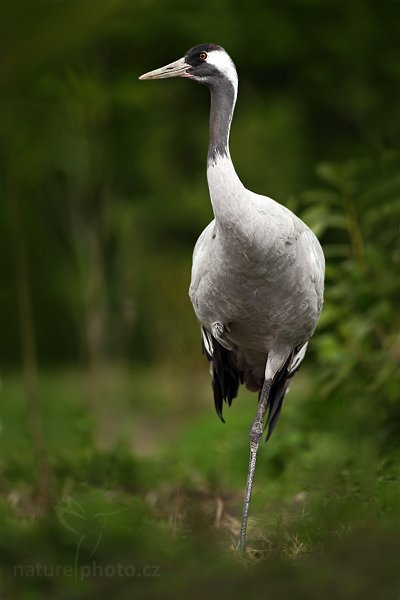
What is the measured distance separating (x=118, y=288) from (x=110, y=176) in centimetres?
106

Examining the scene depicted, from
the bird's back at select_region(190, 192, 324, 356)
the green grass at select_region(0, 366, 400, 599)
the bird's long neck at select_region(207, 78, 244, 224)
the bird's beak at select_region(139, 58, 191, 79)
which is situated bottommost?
the green grass at select_region(0, 366, 400, 599)

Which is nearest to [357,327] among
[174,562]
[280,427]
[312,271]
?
[280,427]

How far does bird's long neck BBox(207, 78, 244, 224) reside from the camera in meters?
3.63

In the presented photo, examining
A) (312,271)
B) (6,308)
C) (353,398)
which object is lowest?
(6,308)

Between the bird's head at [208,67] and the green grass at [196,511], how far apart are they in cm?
164

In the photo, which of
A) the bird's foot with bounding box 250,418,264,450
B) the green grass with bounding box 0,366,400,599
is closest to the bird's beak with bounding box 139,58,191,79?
the bird's foot with bounding box 250,418,264,450

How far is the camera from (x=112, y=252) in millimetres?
9773

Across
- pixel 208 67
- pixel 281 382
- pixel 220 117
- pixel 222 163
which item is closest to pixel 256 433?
pixel 281 382

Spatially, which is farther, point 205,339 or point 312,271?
point 205,339

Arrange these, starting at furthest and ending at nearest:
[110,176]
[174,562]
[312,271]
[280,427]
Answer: [110,176]
[280,427]
[312,271]
[174,562]

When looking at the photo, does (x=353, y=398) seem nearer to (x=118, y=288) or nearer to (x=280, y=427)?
(x=280, y=427)

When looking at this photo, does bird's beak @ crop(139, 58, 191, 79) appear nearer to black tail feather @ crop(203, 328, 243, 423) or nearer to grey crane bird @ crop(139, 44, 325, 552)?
grey crane bird @ crop(139, 44, 325, 552)

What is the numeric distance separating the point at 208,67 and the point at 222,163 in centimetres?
44

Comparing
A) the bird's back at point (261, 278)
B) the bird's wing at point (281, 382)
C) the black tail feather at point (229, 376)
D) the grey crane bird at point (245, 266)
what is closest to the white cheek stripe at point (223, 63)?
the grey crane bird at point (245, 266)
